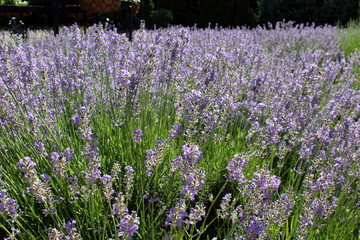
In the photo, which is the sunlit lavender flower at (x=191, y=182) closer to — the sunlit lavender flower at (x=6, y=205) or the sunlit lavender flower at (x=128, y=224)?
the sunlit lavender flower at (x=128, y=224)

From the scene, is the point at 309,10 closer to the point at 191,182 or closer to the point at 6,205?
the point at 191,182

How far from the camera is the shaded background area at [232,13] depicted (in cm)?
1283

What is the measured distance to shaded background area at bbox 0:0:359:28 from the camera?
12828mm

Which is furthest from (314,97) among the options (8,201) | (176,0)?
(176,0)

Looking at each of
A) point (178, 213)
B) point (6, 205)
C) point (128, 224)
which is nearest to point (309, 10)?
point (178, 213)

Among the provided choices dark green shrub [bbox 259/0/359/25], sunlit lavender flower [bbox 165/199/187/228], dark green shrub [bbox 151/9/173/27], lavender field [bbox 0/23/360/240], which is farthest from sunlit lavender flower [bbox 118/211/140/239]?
dark green shrub [bbox 151/9/173/27]

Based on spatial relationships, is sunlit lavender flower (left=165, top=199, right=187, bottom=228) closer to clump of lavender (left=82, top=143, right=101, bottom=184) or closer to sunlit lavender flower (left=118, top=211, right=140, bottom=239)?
sunlit lavender flower (left=118, top=211, right=140, bottom=239)

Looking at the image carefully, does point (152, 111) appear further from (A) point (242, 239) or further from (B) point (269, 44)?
(B) point (269, 44)

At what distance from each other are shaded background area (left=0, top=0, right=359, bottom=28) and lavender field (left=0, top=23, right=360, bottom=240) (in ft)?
32.6

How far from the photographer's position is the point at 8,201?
1.38 m

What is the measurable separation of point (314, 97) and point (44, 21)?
13.7 meters

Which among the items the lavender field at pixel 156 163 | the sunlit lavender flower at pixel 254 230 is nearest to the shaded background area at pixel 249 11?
the lavender field at pixel 156 163

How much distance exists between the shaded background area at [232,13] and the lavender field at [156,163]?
9.92 meters

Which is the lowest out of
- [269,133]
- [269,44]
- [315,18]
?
[269,133]
